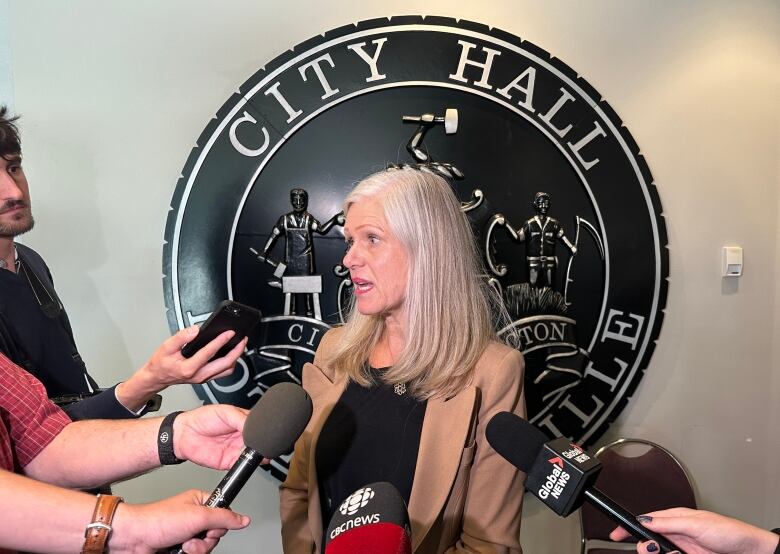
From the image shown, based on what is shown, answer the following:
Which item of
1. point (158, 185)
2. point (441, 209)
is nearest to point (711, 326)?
point (441, 209)

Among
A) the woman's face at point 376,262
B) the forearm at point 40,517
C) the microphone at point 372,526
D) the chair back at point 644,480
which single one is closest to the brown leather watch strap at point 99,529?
the forearm at point 40,517

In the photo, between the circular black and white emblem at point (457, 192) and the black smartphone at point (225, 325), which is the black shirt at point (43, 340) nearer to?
the black smartphone at point (225, 325)

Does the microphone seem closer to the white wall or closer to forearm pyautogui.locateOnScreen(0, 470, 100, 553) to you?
forearm pyautogui.locateOnScreen(0, 470, 100, 553)

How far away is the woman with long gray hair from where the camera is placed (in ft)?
4.35

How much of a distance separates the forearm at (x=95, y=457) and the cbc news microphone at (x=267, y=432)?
30 centimetres

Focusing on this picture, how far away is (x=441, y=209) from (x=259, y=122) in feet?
3.15

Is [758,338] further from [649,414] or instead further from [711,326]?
[649,414]

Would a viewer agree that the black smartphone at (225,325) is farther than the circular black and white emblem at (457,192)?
No

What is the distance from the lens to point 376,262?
1.45m

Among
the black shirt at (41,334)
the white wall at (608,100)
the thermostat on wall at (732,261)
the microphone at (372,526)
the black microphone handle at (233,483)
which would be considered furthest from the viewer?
the thermostat on wall at (732,261)

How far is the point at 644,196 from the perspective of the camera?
7.43 feet

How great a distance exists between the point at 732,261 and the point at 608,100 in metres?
0.88

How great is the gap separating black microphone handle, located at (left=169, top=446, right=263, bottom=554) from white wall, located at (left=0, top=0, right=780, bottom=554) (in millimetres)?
1446

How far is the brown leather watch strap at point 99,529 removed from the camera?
0.73m
